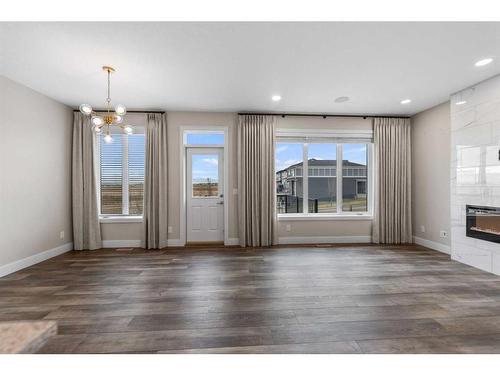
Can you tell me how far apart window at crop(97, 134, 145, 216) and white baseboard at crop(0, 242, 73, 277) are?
2.96 ft

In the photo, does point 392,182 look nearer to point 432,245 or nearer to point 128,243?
point 432,245

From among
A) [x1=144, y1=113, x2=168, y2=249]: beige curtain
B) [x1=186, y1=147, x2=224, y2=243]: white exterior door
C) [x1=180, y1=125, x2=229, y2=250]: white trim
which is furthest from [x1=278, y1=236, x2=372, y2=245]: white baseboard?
[x1=144, y1=113, x2=168, y2=249]: beige curtain

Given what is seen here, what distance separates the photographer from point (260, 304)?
2.46m

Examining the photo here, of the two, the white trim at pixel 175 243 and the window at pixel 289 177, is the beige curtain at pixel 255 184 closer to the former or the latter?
the window at pixel 289 177

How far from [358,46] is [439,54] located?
1.03 metres

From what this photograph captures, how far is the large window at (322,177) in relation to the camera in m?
5.30

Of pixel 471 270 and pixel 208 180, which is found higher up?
pixel 208 180

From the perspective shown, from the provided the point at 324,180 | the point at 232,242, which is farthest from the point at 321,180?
the point at 232,242

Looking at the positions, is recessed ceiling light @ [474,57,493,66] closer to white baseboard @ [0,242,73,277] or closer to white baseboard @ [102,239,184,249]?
white baseboard @ [102,239,184,249]

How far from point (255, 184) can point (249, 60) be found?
2505mm

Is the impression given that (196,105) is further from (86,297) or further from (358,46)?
(86,297)

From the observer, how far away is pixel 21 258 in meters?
3.61

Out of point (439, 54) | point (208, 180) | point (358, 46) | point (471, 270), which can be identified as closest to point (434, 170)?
point (471, 270)

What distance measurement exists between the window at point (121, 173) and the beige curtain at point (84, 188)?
258 mm
